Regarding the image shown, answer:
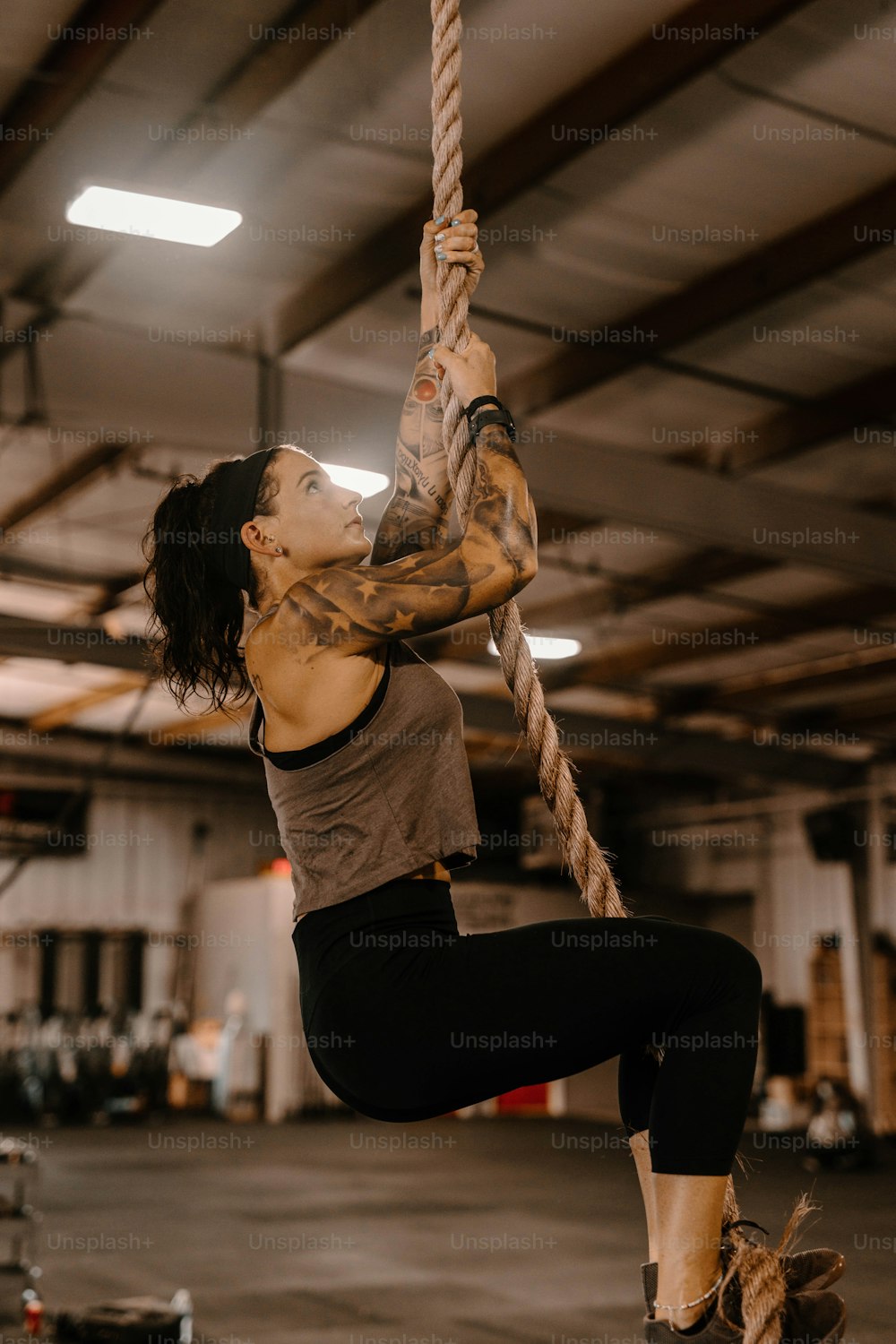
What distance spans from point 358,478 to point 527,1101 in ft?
32.1

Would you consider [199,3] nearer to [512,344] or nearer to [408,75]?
[408,75]

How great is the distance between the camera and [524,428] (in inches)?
221

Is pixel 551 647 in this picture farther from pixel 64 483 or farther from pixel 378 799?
pixel 378 799

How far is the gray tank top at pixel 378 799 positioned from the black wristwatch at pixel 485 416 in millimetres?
310

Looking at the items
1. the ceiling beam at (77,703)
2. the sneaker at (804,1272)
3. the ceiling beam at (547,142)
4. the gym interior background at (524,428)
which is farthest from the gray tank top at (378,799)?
the ceiling beam at (77,703)

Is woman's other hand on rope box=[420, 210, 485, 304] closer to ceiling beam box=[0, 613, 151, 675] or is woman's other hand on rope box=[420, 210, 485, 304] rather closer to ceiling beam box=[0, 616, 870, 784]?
ceiling beam box=[0, 613, 151, 675]

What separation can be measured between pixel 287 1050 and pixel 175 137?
10.4 metres

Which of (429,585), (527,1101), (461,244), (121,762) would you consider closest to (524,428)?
(461,244)

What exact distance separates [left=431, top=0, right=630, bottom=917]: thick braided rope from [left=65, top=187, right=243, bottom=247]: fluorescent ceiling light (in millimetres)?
2657

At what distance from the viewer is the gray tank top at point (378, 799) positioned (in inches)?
64.1

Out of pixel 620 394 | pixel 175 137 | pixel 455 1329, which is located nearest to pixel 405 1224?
pixel 455 1329

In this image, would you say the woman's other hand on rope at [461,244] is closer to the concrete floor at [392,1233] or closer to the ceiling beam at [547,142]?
the ceiling beam at [547,142]

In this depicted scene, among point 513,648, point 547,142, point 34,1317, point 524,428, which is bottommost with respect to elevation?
point 34,1317

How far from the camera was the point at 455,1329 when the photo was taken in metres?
4.78
